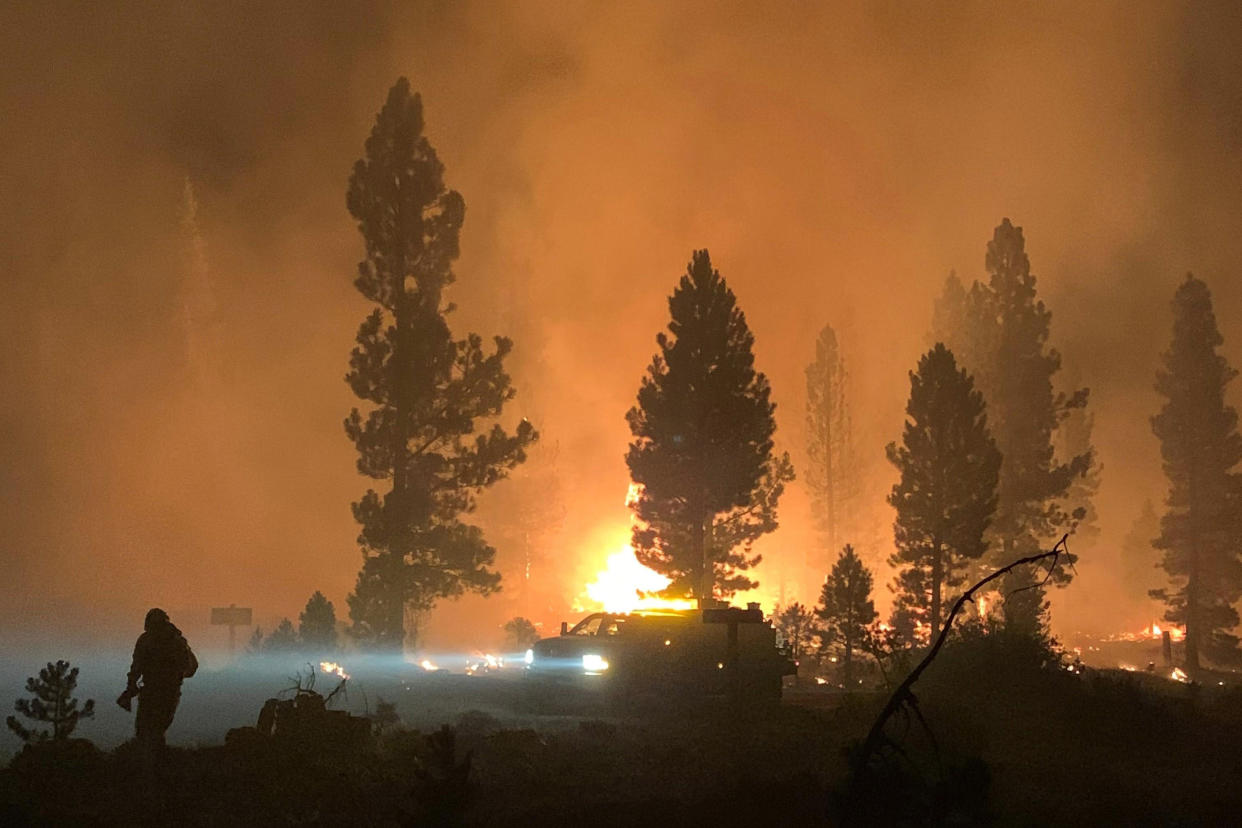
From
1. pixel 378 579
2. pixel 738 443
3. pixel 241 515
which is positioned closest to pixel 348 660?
pixel 378 579

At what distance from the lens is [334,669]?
27.1 meters

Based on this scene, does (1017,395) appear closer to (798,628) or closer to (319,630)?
(798,628)

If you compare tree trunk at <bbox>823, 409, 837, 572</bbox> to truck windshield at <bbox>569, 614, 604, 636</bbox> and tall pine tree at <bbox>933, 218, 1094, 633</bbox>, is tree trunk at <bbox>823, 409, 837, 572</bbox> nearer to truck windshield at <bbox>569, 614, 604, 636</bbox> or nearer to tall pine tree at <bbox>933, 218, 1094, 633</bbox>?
tall pine tree at <bbox>933, 218, 1094, 633</bbox>

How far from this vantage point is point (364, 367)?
107ft

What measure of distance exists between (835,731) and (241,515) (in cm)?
5026

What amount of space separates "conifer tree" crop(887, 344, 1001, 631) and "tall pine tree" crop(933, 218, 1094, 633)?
26.9 feet

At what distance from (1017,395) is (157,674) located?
38.5 metres

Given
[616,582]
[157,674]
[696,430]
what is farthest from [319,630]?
[616,582]

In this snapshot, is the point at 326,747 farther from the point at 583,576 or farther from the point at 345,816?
the point at 583,576

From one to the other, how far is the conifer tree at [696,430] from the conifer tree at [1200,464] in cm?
2546

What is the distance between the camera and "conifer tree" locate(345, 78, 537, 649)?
32312mm

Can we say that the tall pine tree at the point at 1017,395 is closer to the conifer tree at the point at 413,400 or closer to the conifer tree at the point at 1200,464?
the conifer tree at the point at 1200,464

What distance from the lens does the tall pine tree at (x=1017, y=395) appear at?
140 ft

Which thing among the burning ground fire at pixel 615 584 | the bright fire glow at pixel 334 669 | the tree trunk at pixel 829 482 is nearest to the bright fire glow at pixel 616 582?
the burning ground fire at pixel 615 584
